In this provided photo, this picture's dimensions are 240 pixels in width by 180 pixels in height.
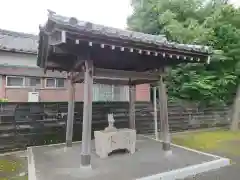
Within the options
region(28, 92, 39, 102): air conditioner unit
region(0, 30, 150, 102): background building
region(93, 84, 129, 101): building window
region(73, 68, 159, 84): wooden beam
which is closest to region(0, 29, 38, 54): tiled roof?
region(0, 30, 150, 102): background building

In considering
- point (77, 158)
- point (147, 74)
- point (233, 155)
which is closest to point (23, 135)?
point (77, 158)

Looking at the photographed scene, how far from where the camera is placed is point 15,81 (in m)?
10.0

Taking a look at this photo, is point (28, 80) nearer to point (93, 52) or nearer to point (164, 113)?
point (93, 52)

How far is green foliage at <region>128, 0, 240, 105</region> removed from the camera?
920 centimetres

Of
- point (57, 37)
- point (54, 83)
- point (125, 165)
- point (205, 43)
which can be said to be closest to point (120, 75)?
point (57, 37)

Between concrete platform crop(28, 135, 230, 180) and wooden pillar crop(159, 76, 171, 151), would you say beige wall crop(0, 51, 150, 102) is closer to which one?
concrete platform crop(28, 135, 230, 180)

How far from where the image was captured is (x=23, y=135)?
6496mm

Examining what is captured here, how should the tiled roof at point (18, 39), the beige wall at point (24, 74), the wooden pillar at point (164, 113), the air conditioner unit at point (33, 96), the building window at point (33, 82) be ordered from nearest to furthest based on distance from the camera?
1. the wooden pillar at point (164, 113)
2. the beige wall at point (24, 74)
3. the air conditioner unit at point (33, 96)
4. the building window at point (33, 82)
5. the tiled roof at point (18, 39)

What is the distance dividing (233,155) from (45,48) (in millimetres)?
5432

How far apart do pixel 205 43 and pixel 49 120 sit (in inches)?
284

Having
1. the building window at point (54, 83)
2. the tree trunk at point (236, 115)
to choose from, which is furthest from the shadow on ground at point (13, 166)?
the tree trunk at point (236, 115)

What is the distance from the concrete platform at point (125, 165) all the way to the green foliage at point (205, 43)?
12.5 feet

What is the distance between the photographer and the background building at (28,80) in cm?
857

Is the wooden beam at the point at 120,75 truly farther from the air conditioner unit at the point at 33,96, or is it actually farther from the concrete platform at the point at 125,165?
the air conditioner unit at the point at 33,96
